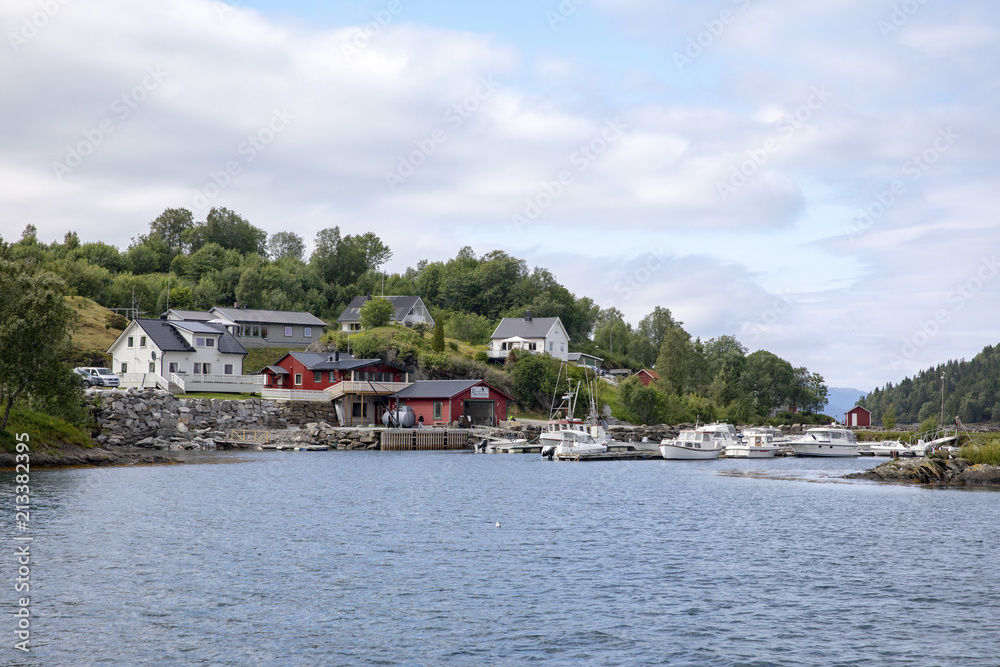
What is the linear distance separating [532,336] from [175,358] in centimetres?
4856

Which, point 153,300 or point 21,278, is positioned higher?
point 153,300

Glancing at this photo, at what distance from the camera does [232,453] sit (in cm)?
6500

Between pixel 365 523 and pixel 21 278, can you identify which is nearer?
pixel 365 523

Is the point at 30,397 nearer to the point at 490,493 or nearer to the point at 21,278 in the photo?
the point at 21,278

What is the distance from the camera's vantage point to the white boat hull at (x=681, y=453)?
70.9 meters

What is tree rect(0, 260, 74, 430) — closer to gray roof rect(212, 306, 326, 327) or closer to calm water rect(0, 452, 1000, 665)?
calm water rect(0, 452, 1000, 665)

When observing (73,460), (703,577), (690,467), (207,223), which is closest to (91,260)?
(207,223)

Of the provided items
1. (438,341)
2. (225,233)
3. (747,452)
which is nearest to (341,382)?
(438,341)

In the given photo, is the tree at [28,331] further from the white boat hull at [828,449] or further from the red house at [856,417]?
the red house at [856,417]

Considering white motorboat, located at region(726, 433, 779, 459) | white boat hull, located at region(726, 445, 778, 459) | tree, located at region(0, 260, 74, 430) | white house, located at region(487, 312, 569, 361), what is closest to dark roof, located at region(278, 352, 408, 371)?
white house, located at region(487, 312, 569, 361)

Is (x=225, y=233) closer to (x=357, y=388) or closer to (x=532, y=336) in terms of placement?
(x=532, y=336)

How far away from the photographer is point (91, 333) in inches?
3563

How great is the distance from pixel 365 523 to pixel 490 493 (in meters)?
11.6

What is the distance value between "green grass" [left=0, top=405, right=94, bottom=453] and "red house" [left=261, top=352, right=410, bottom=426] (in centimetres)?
2825
